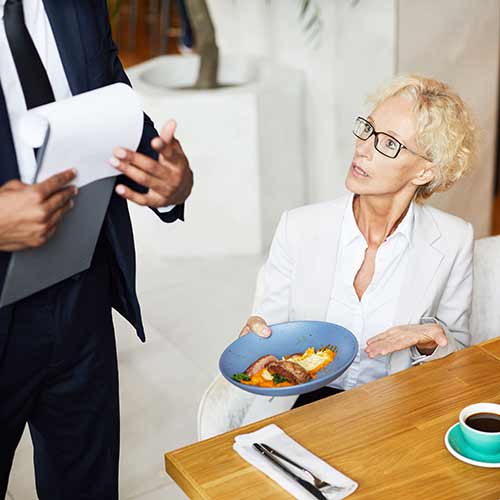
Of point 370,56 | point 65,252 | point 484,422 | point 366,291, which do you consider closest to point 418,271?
point 366,291

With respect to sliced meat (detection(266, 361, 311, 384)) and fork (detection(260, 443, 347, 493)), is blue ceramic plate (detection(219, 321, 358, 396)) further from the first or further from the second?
fork (detection(260, 443, 347, 493))

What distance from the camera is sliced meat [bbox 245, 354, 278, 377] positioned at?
183 cm

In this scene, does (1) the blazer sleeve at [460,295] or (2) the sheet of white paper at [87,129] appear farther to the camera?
(1) the blazer sleeve at [460,295]

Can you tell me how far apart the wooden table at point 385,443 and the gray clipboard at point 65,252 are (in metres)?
0.35

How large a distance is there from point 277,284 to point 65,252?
30.1 inches

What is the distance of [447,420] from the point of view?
1643 mm

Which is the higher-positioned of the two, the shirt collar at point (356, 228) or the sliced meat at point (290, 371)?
the shirt collar at point (356, 228)

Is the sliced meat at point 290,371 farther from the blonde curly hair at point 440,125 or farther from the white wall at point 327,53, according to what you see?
the white wall at point 327,53

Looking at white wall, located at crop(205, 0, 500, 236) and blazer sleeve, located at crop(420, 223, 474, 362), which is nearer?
blazer sleeve, located at crop(420, 223, 474, 362)

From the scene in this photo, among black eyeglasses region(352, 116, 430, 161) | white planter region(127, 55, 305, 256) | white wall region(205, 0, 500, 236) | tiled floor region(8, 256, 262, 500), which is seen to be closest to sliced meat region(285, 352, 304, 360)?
black eyeglasses region(352, 116, 430, 161)

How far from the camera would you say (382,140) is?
2174 mm

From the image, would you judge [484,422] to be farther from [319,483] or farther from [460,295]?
[460,295]

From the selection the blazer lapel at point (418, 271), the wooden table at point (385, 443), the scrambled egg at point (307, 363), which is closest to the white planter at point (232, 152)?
the blazer lapel at point (418, 271)

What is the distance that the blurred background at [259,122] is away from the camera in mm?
3590
